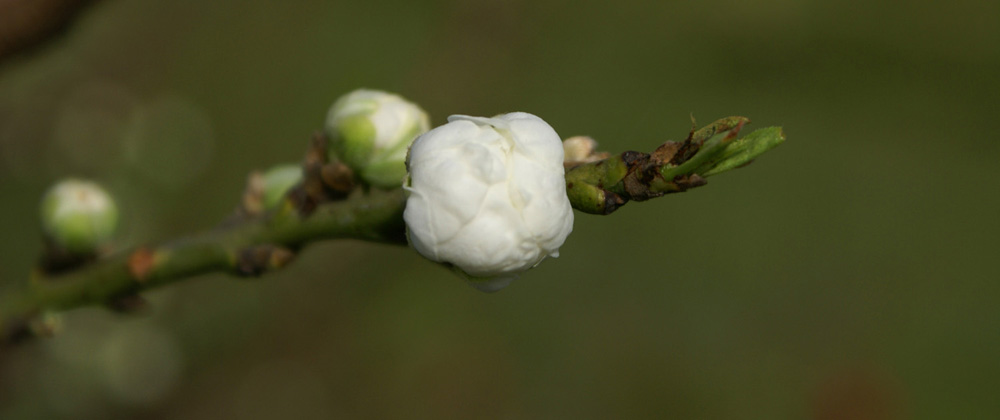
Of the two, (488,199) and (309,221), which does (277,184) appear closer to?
(309,221)

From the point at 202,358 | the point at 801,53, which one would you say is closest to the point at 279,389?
the point at 202,358

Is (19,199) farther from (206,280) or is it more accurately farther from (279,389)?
(279,389)

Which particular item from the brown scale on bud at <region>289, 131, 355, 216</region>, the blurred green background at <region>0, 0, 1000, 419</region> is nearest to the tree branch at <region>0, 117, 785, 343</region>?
the brown scale on bud at <region>289, 131, 355, 216</region>

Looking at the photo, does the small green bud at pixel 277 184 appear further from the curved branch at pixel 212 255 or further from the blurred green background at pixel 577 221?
the blurred green background at pixel 577 221

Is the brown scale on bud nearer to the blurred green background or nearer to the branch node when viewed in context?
the branch node

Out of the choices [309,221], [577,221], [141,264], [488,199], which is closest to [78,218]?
[141,264]

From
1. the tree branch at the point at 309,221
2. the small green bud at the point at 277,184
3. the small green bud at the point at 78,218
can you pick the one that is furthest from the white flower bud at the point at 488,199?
the small green bud at the point at 78,218
